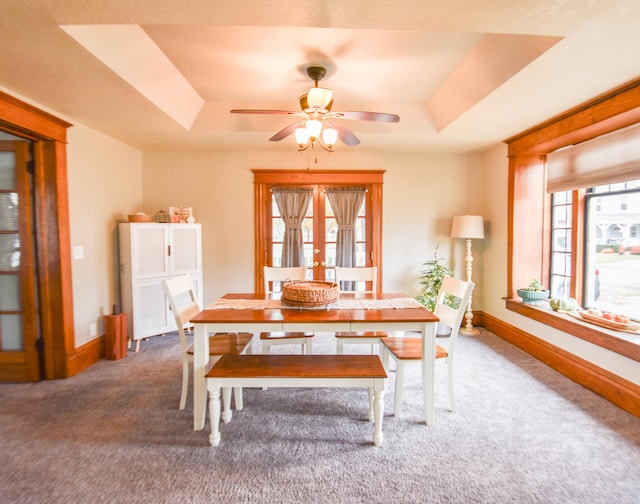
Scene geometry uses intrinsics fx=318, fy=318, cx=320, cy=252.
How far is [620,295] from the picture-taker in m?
2.98

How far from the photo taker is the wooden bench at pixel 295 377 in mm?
1880

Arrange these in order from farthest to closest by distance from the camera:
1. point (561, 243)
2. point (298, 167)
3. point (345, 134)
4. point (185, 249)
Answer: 1. point (298, 167)
2. point (185, 249)
3. point (561, 243)
4. point (345, 134)

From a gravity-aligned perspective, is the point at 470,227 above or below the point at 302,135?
below

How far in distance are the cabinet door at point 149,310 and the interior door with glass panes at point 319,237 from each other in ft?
4.79

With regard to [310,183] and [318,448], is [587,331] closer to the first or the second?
[318,448]

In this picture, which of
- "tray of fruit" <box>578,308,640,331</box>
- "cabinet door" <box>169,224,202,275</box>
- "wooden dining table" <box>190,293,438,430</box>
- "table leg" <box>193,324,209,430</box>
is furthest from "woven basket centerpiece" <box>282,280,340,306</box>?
"tray of fruit" <box>578,308,640,331</box>

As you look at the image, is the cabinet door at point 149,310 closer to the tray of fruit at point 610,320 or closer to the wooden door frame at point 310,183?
the wooden door frame at point 310,183

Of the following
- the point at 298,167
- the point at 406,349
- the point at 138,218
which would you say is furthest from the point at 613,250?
the point at 138,218

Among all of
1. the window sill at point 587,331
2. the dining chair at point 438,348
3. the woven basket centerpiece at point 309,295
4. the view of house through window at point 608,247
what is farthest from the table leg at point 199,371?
the view of house through window at point 608,247

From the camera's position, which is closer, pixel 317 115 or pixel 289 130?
pixel 317 115

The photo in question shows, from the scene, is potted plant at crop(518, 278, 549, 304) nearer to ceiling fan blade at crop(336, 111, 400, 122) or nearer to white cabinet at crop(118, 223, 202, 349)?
ceiling fan blade at crop(336, 111, 400, 122)

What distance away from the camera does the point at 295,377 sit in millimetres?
1894

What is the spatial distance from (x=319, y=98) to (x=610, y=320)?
3.01m

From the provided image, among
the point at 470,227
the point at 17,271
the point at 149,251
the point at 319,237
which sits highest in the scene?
the point at 470,227
